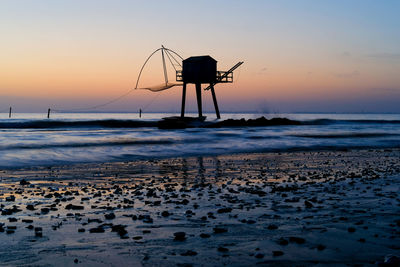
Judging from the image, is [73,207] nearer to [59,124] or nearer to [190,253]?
[190,253]

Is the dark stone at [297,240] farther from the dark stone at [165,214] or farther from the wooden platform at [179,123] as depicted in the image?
the wooden platform at [179,123]

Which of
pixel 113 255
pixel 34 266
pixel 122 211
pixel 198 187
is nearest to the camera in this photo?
pixel 34 266

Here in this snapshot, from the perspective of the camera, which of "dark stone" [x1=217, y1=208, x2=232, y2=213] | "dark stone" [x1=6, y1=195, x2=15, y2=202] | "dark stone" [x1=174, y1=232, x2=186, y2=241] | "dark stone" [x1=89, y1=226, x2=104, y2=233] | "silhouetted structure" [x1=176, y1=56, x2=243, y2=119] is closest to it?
"dark stone" [x1=174, y1=232, x2=186, y2=241]

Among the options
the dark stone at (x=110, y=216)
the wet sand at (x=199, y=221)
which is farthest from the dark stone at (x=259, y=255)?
the dark stone at (x=110, y=216)

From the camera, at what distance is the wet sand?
409 centimetres

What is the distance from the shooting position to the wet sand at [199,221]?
13.4 feet

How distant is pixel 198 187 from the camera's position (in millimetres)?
8711

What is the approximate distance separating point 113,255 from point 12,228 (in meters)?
1.85

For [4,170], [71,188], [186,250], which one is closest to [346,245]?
[186,250]

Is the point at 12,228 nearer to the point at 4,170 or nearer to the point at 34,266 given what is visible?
the point at 34,266

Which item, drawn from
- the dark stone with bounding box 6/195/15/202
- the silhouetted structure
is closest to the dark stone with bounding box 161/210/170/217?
the dark stone with bounding box 6/195/15/202

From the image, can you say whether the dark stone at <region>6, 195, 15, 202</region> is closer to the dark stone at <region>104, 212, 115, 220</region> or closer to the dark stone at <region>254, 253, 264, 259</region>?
the dark stone at <region>104, 212, 115, 220</region>

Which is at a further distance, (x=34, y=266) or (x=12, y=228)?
(x=12, y=228)

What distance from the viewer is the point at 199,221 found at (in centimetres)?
554
